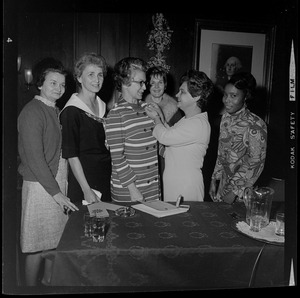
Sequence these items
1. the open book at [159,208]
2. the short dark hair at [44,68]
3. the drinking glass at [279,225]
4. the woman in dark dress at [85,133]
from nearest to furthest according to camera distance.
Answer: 1. the drinking glass at [279,225]
2. the open book at [159,208]
3. the short dark hair at [44,68]
4. the woman in dark dress at [85,133]

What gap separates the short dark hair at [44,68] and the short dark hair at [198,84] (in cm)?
63

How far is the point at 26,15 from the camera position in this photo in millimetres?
1385

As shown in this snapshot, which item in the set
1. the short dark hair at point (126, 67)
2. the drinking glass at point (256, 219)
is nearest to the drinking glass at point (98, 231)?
the drinking glass at point (256, 219)

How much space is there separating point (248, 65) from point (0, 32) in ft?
4.05

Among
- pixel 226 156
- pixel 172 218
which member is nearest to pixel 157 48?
pixel 226 156

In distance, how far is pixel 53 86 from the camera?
5.17 feet

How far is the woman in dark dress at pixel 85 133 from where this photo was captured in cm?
163

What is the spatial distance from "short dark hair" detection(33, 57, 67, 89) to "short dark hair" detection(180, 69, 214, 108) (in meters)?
0.63

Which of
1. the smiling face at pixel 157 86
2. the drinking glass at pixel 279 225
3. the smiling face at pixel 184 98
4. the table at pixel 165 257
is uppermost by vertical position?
the smiling face at pixel 157 86

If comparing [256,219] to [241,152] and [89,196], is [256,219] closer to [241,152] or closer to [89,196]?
[241,152]

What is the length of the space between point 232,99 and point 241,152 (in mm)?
309

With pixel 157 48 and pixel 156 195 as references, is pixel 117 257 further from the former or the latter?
pixel 157 48

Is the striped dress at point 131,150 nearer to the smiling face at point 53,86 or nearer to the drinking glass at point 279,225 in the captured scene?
the smiling face at point 53,86

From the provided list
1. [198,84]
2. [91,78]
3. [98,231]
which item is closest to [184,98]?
[198,84]
